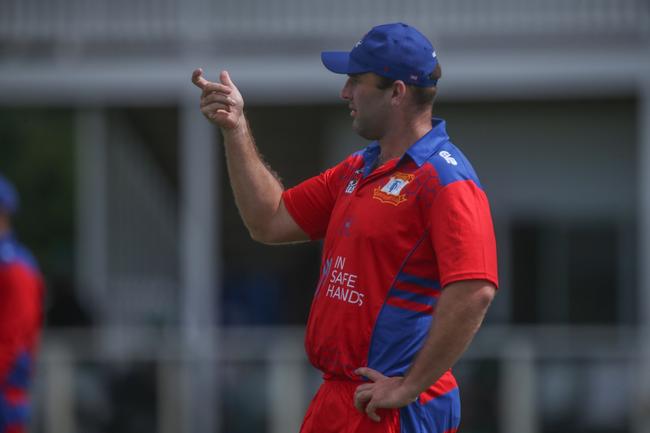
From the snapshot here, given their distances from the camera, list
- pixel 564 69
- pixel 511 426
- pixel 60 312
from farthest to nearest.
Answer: pixel 60 312
pixel 564 69
pixel 511 426

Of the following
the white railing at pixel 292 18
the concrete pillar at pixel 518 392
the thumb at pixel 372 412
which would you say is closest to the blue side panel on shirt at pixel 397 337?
the thumb at pixel 372 412

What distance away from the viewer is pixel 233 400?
422 inches

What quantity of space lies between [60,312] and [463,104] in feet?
14.9

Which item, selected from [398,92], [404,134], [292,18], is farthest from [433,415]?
Result: [292,18]

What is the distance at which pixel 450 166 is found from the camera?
387 centimetres

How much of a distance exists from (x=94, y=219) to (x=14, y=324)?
5.12 meters

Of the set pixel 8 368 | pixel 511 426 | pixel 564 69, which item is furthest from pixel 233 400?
pixel 564 69

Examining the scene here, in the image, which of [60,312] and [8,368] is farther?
[60,312]

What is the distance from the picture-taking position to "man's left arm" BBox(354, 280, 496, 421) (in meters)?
3.67

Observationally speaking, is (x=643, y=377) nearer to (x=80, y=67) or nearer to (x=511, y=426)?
(x=511, y=426)

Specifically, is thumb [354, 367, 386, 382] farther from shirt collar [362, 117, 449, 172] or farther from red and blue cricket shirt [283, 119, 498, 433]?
shirt collar [362, 117, 449, 172]

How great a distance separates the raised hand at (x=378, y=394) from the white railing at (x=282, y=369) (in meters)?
6.34

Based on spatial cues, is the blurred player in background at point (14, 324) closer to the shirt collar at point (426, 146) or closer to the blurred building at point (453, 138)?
the blurred building at point (453, 138)

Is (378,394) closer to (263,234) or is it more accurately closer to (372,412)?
(372,412)
